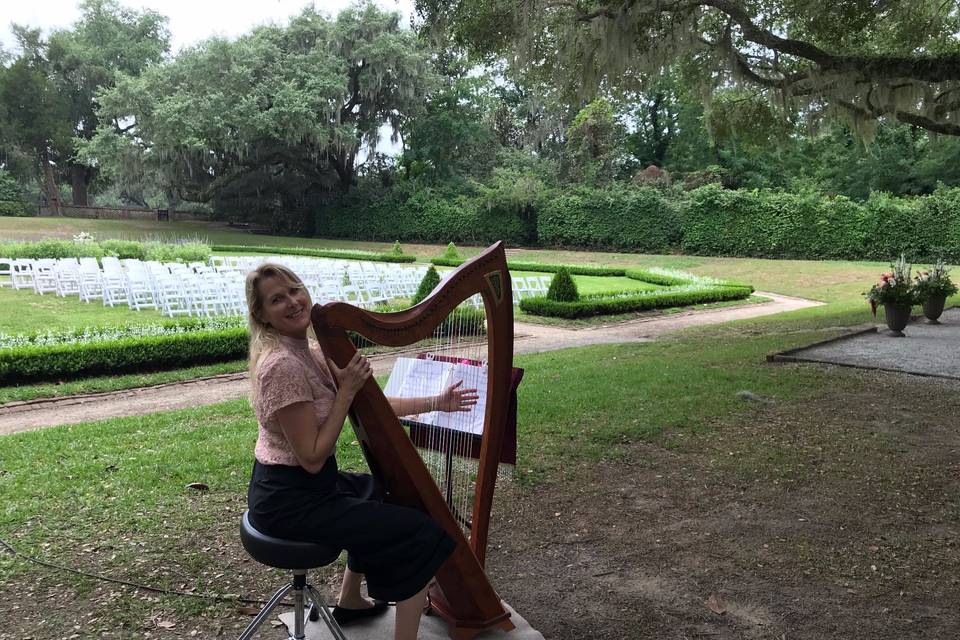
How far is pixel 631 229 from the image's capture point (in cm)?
2853

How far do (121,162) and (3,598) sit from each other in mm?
32095

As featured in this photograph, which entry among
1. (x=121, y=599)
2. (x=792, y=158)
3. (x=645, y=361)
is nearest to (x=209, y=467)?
(x=121, y=599)

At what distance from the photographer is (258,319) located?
2.19 metres

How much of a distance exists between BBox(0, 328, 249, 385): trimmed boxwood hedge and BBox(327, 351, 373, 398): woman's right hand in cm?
693

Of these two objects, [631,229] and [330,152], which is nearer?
[631,229]

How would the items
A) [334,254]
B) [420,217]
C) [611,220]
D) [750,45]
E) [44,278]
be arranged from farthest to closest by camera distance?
[420,217] → [611,220] → [334,254] → [44,278] → [750,45]

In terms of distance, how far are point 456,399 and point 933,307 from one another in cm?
1040

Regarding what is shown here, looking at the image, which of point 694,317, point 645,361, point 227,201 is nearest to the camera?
point 645,361

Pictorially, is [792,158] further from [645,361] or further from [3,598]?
[3,598]

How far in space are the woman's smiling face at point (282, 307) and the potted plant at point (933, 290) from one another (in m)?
10.1

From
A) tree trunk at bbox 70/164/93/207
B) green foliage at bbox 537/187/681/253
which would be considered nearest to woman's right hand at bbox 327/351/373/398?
green foliage at bbox 537/187/681/253

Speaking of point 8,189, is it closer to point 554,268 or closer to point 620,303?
point 554,268

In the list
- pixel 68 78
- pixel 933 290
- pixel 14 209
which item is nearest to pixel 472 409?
pixel 933 290

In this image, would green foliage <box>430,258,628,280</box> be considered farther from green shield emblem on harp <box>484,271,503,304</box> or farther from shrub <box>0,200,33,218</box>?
shrub <box>0,200,33,218</box>
